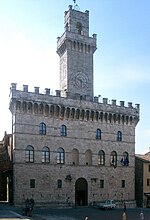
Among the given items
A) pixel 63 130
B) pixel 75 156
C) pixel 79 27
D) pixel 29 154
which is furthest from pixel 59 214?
pixel 79 27

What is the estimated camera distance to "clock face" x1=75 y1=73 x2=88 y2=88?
50.8m

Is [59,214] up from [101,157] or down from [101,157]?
down

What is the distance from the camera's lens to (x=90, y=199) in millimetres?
47688

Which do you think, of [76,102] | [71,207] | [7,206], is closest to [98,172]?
[71,207]

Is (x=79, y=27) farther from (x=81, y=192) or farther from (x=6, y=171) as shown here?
(x=81, y=192)

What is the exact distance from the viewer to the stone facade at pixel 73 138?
44.1m

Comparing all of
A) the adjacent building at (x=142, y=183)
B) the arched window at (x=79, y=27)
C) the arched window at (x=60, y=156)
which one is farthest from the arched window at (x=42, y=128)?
the adjacent building at (x=142, y=183)

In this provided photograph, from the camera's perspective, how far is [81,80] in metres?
51.2

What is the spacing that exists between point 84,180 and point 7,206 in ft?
36.5

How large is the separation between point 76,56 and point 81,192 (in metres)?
19.0

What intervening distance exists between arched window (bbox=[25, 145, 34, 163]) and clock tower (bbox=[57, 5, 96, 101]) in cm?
930

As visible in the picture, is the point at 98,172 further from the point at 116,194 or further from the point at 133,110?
the point at 133,110

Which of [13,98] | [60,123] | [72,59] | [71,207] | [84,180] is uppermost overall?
[72,59]

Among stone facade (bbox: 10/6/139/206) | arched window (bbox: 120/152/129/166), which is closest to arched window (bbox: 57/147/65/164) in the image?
stone facade (bbox: 10/6/139/206)
